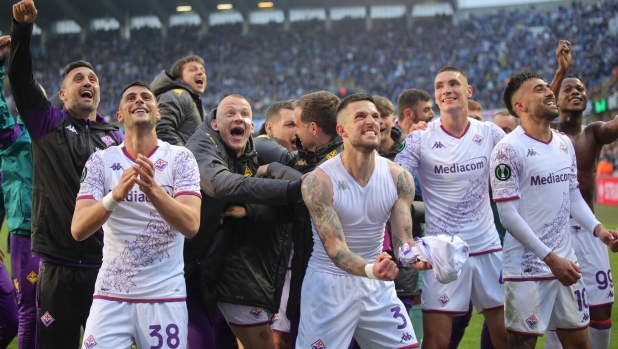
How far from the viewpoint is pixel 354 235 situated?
159 inches

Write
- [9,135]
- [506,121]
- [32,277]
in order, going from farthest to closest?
[506,121], [9,135], [32,277]

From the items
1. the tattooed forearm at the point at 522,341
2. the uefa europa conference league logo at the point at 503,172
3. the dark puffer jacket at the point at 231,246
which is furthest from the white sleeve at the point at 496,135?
the dark puffer jacket at the point at 231,246

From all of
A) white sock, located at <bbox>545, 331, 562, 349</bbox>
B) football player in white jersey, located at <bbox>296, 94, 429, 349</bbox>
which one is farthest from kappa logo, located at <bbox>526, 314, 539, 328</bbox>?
football player in white jersey, located at <bbox>296, 94, 429, 349</bbox>

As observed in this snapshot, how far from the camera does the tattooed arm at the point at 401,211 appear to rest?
4.02 m

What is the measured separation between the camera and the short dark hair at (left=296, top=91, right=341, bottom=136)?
4.61 meters

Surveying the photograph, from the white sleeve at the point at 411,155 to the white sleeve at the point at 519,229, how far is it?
809 mm

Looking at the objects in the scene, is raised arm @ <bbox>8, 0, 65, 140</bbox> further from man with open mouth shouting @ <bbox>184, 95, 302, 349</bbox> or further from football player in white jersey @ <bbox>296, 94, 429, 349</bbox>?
football player in white jersey @ <bbox>296, 94, 429, 349</bbox>

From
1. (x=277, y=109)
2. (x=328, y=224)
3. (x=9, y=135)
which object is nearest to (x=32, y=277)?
(x=9, y=135)

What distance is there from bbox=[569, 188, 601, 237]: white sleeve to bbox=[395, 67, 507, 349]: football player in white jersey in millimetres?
611

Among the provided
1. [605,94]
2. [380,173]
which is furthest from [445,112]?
[605,94]

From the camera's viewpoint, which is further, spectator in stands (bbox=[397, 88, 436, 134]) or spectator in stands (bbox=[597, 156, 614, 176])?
spectator in stands (bbox=[597, 156, 614, 176])

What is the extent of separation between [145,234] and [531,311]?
2.69m

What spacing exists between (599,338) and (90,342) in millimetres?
4165

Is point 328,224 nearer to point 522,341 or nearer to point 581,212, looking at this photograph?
point 522,341
